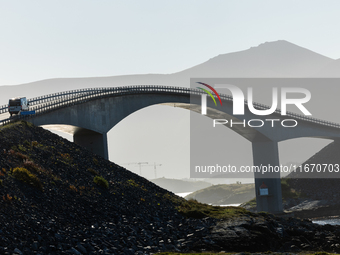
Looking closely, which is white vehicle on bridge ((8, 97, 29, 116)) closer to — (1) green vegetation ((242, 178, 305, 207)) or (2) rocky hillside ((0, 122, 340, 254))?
(2) rocky hillside ((0, 122, 340, 254))

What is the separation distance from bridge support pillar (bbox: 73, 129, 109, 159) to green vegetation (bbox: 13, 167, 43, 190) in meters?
26.6

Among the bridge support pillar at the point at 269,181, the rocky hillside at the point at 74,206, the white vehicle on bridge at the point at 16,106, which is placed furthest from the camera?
the bridge support pillar at the point at 269,181

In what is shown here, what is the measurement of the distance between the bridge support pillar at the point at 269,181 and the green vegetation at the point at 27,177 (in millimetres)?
65742

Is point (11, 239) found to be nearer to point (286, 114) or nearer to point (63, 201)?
point (63, 201)

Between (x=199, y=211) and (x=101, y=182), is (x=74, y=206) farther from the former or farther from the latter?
(x=199, y=211)

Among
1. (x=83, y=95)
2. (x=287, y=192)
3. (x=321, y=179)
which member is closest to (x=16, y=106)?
(x=83, y=95)

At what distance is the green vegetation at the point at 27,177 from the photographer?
27478 millimetres

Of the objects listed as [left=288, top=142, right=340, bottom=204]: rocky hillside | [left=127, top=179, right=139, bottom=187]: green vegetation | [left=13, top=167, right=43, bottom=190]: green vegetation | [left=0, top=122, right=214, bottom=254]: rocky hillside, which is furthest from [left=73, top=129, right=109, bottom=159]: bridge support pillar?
[left=288, top=142, right=340, bottom=204]: rocky hillside

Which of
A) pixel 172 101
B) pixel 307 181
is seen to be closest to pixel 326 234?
pixel 172 101

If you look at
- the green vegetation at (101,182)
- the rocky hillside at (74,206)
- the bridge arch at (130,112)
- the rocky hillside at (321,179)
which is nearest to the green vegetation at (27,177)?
the rocky hillside at (74,206)

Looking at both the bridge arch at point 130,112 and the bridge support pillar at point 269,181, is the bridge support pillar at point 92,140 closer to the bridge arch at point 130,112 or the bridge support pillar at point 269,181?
the bridge arch at point 130,112

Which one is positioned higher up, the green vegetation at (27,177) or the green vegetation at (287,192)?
the green vegetation at (27,177)

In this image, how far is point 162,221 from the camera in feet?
96.7

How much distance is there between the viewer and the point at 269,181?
287ft
